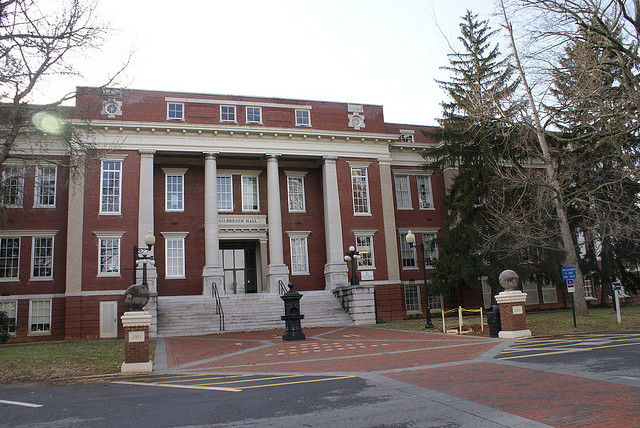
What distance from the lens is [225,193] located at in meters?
32.1

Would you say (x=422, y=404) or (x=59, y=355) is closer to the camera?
(x=422, y=404)

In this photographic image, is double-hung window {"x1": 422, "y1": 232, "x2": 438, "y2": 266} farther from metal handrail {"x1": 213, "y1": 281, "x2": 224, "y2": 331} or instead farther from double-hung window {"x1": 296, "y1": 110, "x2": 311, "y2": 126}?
metal handrail {"x1": 213, "y1": 281, "x2": 224, "y2": 331}

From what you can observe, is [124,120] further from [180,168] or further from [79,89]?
[79,89]

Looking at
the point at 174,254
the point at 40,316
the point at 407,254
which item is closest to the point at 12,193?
the point at 40,316

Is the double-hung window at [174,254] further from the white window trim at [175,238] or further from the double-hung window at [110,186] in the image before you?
the double-hung window at [110,186]

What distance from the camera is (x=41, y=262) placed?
89.8 feet

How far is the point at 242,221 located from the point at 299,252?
420 centimetres

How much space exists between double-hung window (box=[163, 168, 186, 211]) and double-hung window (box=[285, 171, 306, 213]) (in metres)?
6.81

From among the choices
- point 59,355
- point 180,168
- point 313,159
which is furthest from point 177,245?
point 59,355

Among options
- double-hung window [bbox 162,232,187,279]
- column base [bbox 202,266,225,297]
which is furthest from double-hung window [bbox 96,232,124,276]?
column base [bbox 202,266,225,297]

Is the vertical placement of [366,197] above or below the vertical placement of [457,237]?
above

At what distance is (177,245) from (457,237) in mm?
16698

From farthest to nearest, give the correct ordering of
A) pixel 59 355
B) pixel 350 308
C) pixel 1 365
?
pixel 350 308, pixel 59 355, pixel 1 365

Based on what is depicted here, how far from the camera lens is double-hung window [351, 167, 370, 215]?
32.4 m
